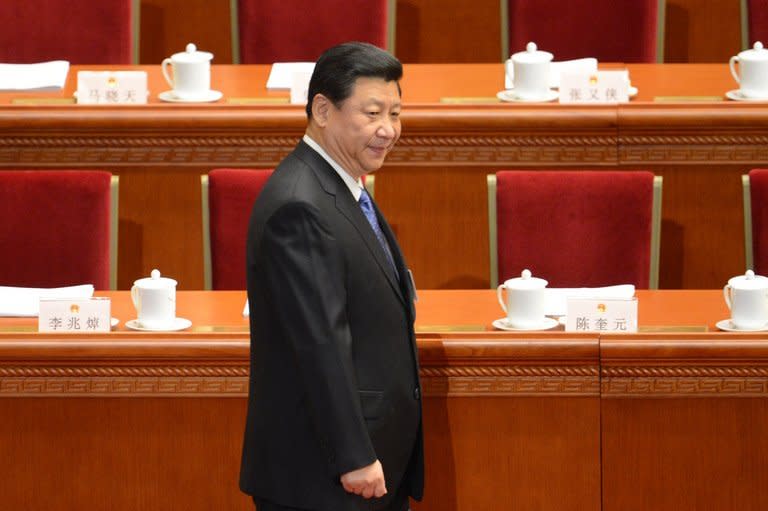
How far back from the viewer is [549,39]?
6.06ft

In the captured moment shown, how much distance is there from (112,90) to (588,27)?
563mm

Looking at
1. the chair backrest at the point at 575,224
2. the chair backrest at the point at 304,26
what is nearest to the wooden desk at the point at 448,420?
the chair backrest at the point at 575,224

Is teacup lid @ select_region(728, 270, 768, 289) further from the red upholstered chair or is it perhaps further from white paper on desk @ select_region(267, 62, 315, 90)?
the red upholstered chair

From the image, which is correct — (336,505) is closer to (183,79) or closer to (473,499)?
(473,499)

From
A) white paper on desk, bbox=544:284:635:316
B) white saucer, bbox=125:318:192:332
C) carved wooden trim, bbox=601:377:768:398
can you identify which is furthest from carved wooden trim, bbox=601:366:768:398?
white saucer, bbox=125:318:192:332

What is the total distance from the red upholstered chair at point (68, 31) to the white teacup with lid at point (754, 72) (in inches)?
27.5

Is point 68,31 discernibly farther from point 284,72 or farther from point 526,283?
point 526,283

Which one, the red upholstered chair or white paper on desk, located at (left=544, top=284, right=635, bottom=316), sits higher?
the red upholstered chair

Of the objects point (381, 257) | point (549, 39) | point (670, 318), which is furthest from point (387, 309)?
point (549, 39)

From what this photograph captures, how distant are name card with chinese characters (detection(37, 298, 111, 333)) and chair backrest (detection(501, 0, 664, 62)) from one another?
32.7 inches

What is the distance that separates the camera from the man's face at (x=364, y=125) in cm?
96

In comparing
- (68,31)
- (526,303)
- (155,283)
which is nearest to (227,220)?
(155,283)

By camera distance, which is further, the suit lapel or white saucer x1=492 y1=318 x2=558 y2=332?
white saucer x1=492 y1=318 x2=558 y2=332

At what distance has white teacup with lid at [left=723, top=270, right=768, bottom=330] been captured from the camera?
1.16 m
